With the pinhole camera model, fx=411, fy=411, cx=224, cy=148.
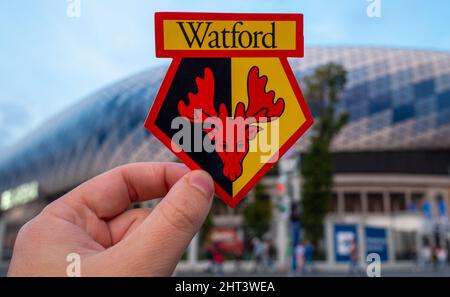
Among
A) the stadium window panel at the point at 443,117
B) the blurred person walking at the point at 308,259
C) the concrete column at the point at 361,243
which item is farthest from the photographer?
the stadium window panel at the point at 443,117

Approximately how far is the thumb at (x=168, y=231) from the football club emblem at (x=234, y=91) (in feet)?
0.19

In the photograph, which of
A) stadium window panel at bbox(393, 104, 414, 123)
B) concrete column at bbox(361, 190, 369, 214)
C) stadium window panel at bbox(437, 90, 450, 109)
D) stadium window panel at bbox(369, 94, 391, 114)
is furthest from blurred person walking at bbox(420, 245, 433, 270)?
stadium window panel at bbox(437, 90, 450, 109)

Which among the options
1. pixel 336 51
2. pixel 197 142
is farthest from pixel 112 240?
pixel 336 51

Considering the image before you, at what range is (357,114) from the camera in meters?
34.9

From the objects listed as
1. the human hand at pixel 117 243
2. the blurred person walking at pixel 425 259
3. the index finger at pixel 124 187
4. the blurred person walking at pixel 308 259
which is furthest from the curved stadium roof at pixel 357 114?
the human hand at pixel 117 243

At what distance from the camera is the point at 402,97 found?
3428 cm

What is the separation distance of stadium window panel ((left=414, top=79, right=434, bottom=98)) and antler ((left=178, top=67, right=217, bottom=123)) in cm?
3709

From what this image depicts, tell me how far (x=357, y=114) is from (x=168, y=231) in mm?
35674

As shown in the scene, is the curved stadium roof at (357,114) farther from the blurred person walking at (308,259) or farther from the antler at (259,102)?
the antler at (259,102)

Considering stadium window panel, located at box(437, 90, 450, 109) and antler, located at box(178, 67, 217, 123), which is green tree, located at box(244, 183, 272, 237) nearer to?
stadium window panel, located at box(437, 90, 450, 109)

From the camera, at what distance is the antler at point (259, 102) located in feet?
4.26

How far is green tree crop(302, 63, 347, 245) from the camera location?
2089 centimetres

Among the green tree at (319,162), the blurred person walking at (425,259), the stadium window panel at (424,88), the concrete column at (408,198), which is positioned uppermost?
the stadium window panel at (424,88)

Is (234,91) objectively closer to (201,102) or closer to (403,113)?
(201,102)
